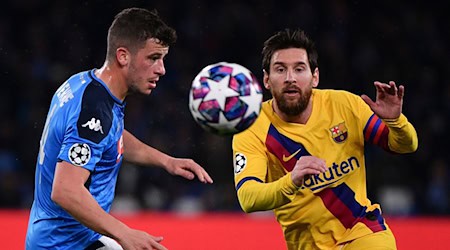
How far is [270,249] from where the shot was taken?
7.35m

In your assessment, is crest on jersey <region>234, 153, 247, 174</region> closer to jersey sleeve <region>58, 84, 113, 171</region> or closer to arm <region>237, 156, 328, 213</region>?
arm <region>237, 156, 328, 213</region>

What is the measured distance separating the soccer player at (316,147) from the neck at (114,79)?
0.85 m

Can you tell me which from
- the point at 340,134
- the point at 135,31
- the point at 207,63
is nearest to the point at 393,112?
the point at 340,134

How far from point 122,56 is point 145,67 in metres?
0.14

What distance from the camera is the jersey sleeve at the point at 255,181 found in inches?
168

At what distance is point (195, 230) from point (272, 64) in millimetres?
4096

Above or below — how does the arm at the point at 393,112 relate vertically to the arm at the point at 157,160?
above

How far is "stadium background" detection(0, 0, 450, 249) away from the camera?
35.8ft

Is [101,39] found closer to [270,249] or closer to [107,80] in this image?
[270,249]

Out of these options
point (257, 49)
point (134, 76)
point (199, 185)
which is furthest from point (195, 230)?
point (257, 49)

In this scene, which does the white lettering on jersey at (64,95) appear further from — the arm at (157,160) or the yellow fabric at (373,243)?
the yellow fabric at (373,243)

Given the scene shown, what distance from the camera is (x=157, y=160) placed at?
4703mm

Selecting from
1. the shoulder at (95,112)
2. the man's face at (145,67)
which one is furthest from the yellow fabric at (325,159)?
the shoulder at (95,112)

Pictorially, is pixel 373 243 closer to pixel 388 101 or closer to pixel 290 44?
pixel 388 101
